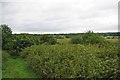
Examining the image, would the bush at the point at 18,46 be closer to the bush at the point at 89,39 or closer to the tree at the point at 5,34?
the tree at the point at 5,34

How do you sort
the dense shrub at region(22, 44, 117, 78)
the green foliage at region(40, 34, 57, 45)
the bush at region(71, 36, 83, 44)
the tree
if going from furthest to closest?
the green foliage at region(40, 34, 57, 45)
the bush at region(71, 36, 83, 44)
the tree
the dense shrub at region(22, 44, 117, 78)

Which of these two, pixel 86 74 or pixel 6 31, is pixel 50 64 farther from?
pixel 6 31

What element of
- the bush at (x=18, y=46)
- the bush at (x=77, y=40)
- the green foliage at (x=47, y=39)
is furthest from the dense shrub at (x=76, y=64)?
the green foliage at (x=47, y=39)

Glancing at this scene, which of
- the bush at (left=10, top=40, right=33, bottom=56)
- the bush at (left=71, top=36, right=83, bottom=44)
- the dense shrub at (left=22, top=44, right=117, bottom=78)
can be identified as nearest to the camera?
the dense shrub at (left=22, top=44, right=117, bottom=78)

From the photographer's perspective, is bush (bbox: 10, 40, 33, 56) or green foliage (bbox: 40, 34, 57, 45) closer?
bush (bbox: 10, 40, 33, 56)

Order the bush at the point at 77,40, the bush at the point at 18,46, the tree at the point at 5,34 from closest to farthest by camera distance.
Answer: the bush at the point at 18,46, the tree at the point at 5,34, the bush at the point at 77,40

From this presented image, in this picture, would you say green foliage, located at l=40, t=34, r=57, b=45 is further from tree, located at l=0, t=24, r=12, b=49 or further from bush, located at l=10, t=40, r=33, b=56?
tree, located at l=0, t=24, r=12, b=49

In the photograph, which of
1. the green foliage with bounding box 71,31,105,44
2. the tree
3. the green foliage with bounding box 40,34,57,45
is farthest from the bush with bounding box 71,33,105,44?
the tree

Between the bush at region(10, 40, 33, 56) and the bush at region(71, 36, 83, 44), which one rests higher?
the bush at region(71, 36, 83, 44)

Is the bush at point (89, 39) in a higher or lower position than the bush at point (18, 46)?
higher

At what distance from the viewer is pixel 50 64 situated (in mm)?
13477

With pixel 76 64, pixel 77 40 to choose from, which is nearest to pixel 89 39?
pixel 77 40

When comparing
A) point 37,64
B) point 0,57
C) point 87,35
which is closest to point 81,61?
point 37,64

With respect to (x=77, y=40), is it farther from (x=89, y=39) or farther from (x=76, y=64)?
(x=76, y=64)
